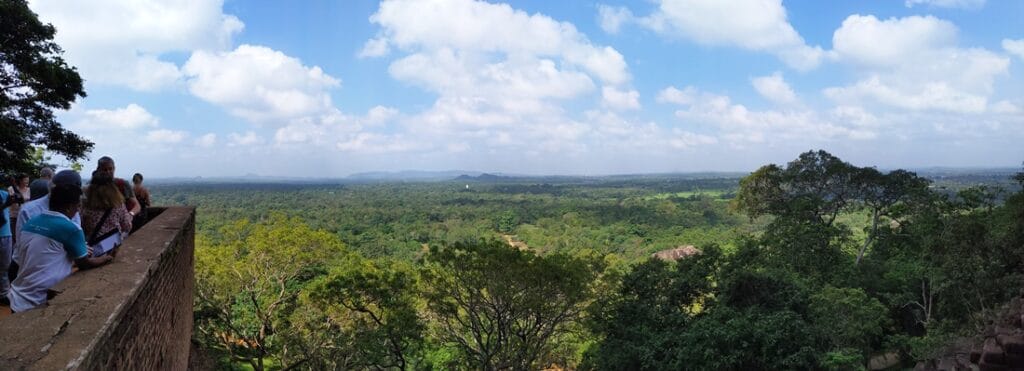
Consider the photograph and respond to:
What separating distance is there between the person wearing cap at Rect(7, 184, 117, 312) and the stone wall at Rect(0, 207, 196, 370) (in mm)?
108

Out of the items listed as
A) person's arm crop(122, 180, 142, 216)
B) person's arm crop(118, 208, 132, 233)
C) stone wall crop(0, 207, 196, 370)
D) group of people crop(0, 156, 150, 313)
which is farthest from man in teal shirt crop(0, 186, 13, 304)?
person's arm crop(122, 180, 142, 216)

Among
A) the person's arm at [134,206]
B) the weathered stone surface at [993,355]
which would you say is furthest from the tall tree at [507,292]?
the weathered stone surface at [993,355]

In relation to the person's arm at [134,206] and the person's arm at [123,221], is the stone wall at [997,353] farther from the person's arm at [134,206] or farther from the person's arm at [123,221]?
the person's arm at [134,206]

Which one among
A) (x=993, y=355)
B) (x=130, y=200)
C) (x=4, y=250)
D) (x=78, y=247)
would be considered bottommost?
(x=993, y=355)

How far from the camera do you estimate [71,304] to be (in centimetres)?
260

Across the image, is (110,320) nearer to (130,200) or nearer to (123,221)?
(123,221)

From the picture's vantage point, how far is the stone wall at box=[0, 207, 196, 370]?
83.7 inches

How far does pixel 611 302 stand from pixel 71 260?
443 inches

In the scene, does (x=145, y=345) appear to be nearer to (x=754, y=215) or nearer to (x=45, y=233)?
(x=45, y=233)

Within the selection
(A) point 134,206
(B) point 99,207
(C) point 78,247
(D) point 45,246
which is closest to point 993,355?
(C) point 78,247

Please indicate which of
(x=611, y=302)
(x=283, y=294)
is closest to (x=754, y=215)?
(x=611, y=302)

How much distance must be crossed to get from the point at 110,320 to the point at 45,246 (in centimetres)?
75

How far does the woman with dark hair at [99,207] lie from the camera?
3467 millimetres

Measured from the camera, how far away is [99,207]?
346cm
